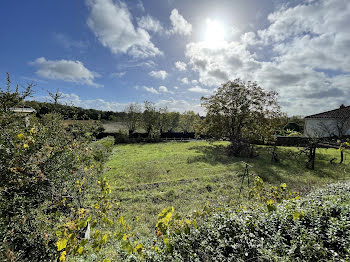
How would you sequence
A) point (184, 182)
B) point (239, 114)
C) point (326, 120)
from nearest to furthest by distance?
point (184, 182)
point (239, 114)
point (326, 120)

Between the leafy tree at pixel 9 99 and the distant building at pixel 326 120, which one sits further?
the distant building at pixel 326 120

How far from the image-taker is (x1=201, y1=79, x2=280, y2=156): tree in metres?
15.3

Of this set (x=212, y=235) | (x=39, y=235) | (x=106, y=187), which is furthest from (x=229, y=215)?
(x=39, y=235)

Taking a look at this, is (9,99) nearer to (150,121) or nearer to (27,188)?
(27,188)

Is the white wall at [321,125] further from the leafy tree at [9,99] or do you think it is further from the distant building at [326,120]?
the leafy tree at [9,99]

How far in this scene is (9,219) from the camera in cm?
209

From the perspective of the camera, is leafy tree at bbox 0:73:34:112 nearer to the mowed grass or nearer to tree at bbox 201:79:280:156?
the mowed grass

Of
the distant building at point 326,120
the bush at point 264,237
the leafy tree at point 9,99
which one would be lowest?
the bush at point 264,237

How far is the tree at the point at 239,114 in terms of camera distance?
1531 cm

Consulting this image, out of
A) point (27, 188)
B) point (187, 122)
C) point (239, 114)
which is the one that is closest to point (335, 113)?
point (239, 114)

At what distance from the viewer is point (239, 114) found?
1588 centimetres

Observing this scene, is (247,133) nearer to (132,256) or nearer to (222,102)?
Result: (222,102)

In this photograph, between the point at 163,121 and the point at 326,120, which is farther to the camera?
the point at 163,121

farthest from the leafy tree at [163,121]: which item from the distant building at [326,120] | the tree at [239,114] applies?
the distant building at [326,120]
